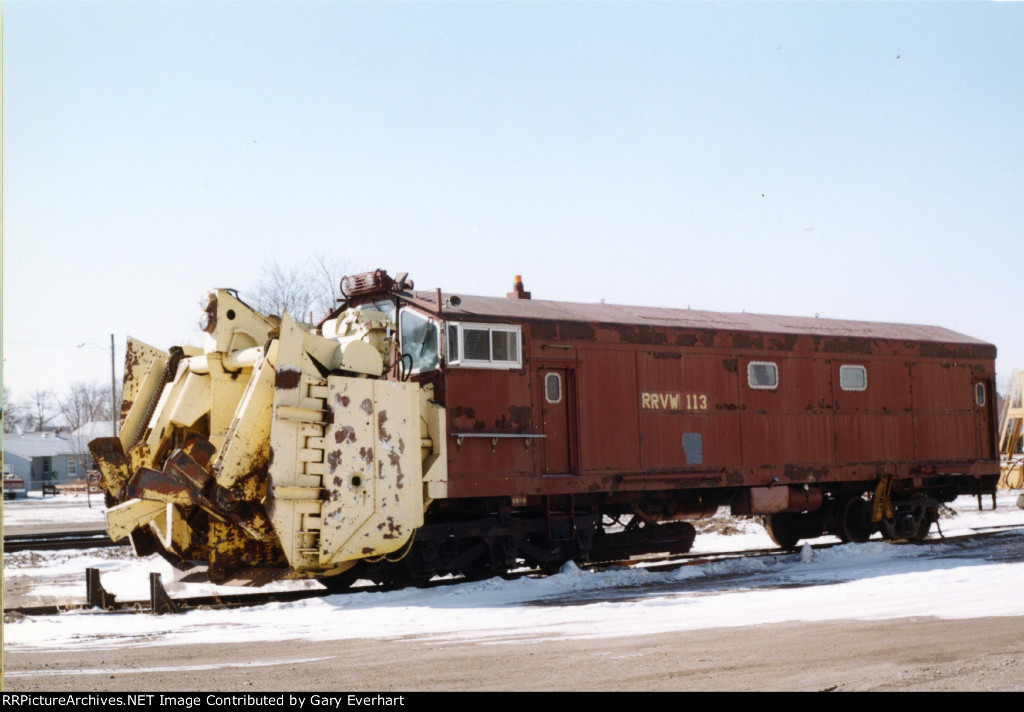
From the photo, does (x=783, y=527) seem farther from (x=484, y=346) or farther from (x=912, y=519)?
(x=484, y=346)

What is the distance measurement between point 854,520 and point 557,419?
652cm

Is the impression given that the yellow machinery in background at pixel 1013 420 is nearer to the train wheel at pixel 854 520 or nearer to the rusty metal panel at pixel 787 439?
the train wheel at pixel 854 520

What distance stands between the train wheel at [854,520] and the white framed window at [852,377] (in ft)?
6.33

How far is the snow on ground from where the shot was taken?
9242 mm

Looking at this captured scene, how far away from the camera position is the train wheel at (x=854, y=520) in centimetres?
1669

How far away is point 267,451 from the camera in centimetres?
1101

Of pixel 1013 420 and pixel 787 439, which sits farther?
pixel 1013 420

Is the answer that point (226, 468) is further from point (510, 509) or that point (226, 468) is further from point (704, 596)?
point (704, 596)

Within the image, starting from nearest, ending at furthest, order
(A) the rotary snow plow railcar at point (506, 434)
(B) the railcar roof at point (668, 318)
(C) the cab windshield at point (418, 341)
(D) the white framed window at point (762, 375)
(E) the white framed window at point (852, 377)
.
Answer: (A) the rotary snow plow railcar at point (506, 434) → (C) the cab windshield at point (418, 341) → (B) the railcar roof at point (668, 318) → (D) the white framed window at point (762, 375) → (E) the white framed window at point (852, 377)

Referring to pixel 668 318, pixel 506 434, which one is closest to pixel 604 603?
pixel 506 434

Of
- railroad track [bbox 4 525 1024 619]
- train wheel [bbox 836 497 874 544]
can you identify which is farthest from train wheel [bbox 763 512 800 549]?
railroad track [bbox 4 525 1024 619]

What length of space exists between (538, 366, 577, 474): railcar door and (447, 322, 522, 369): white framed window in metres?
0.63

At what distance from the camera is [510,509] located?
513 inches

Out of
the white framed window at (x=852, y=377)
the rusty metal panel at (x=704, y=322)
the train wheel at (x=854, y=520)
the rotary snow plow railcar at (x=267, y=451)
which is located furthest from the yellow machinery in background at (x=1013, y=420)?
the rotary snow plow railcar at (x=267, y=451)
